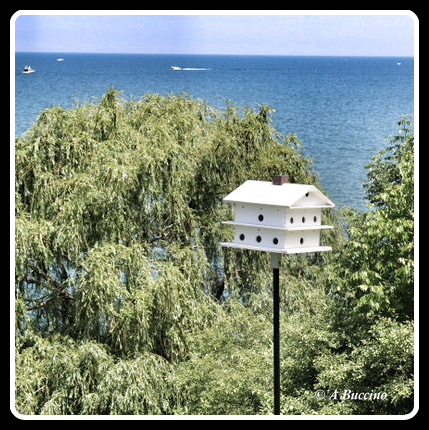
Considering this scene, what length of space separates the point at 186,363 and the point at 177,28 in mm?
2206

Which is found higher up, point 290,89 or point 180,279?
point 290,89

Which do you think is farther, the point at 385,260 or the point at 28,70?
the point at 28,70

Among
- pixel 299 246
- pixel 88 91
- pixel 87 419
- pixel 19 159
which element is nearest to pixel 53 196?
pixel 19 159

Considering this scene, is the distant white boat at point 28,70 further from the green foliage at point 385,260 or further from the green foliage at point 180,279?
the green foliage at point 385,260

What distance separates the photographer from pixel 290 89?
26.0 feet

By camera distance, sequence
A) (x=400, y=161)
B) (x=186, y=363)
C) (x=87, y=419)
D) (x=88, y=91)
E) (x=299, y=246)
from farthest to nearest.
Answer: (x=88, y=91)
(x=400, y=161)
(x=186, y=363)
(x=87, y=419)
(x=299, y=246)

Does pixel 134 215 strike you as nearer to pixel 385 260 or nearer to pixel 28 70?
pixel 28 70

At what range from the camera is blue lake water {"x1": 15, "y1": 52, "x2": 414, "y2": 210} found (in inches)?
274

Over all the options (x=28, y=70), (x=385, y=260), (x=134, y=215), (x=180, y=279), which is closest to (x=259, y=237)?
(x=385, y=260)

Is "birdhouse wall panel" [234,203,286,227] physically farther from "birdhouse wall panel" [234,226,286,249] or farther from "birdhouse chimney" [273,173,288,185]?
"birdhouse chimney" [273,173,288,185]

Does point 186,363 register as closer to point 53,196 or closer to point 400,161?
A: point 53,196

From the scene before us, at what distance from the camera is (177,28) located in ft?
21.3

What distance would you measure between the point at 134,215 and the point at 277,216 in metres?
1.90

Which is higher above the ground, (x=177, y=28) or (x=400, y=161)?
(x=177, y=28)
